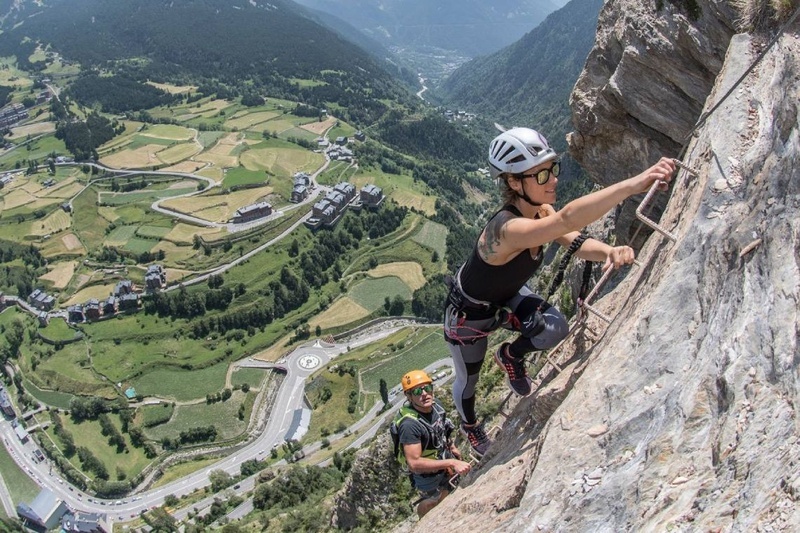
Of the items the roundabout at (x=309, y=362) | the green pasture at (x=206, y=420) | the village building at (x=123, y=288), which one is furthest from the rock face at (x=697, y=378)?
the village building at (x=123, y=288)

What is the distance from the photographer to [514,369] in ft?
28.3

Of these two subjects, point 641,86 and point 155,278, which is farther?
point 155,278

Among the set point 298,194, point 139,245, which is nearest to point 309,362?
point 139,245

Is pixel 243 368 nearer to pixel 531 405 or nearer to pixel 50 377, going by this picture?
pixel 50 377

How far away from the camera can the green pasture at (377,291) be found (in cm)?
9531

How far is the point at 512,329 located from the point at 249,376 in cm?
7847

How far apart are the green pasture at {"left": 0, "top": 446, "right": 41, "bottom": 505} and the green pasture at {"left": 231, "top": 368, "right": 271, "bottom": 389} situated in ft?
90.3

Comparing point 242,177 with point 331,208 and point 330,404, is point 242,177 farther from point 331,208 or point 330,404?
point 330,404

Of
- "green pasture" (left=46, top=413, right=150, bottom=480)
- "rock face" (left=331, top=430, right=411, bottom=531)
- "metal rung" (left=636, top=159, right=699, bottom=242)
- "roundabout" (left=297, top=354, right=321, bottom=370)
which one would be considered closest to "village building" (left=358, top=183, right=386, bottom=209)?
"roundabout" (left=297, top=354, right=321, bottom=370)

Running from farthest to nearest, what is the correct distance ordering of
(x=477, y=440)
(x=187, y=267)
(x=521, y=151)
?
(x=187, y=267)
(x=477, y=440)
(x=521, y=151)

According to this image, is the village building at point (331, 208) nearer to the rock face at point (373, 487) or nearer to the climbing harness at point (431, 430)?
the rock face at point (373, 487)

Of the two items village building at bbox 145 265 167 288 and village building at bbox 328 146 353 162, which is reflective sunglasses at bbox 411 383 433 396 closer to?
village building at bbox 145 265 167 288

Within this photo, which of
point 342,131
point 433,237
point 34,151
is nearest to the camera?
point 433,237

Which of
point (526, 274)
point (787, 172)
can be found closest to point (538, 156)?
point (526, 274)
